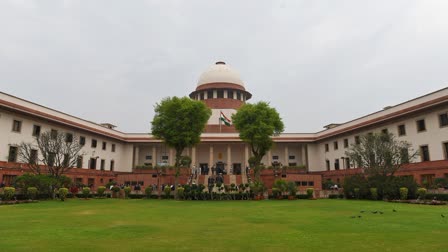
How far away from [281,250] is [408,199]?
22.1 m

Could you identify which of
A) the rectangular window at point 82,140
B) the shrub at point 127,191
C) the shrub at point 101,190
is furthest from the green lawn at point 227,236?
the rectangular window at point 82,140

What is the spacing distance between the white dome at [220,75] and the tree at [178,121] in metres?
19.5

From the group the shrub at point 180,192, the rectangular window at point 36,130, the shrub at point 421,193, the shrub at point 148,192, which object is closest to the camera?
the shrub at point 421,193

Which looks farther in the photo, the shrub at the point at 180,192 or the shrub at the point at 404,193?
the shrub at the point at 180,192

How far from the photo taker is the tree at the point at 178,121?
30469 millimetres

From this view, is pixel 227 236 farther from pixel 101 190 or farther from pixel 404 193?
pixel 101 190

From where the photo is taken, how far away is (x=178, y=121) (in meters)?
30.6

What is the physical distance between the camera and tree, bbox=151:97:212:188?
30.5 m

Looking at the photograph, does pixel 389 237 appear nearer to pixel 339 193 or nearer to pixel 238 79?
pixel 339 193

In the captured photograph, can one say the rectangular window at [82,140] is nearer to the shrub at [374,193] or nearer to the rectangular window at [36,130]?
the rectangular window at [36,130]

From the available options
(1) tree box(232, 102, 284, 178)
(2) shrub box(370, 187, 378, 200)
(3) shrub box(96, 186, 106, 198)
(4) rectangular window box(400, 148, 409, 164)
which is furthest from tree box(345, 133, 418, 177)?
(3) shrub box(96, 186, 106, 198)

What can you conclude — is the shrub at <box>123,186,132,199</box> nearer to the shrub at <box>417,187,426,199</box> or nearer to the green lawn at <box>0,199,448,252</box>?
the green lawn at <box>0,199,448,252</box>

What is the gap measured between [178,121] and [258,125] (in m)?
7.85

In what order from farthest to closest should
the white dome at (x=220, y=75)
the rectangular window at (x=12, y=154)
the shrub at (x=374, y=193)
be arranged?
Result: the white dome at (x=220, y=75)
the rectangular window at (x=12, y=154)
the shrub at (x=374, y=193)
